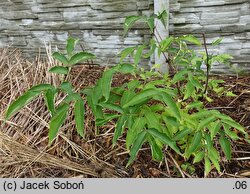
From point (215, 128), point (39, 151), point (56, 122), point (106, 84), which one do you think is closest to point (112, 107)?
point (106, 84)

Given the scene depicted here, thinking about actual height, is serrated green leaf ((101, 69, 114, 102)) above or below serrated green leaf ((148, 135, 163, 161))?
above

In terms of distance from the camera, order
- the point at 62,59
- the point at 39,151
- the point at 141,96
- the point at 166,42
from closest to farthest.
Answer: the point at 141,96 < the point at 62,59 < the point at 166,42 < the point at 39,151

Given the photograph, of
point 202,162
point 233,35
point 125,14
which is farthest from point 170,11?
point 202,162

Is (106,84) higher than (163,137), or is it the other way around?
(106,84)

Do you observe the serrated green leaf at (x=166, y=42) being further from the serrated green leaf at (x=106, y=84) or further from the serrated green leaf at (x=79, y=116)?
the serrated green leaf at (x=79, y=116)

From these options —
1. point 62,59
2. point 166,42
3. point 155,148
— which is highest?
point 166,42

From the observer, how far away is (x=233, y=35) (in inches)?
69.9

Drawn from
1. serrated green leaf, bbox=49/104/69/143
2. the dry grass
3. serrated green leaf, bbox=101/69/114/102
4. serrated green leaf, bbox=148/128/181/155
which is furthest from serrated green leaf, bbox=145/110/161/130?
the dry grass

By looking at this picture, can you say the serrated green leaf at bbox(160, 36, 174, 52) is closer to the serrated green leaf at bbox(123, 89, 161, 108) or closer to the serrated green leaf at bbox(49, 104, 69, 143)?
the serrated green leaf at bbox(123, 89, 161, 108)

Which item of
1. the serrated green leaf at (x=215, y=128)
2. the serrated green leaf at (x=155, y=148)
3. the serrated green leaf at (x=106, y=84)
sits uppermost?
the serrated green leaf at (x=106, y=84)

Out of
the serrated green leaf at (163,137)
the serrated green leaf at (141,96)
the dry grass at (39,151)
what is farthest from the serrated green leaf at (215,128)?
the dry grass at (39,151)

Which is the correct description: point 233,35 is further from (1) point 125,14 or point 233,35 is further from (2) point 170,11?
(1) point 125,14

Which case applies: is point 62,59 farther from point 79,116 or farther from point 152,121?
point 152,121

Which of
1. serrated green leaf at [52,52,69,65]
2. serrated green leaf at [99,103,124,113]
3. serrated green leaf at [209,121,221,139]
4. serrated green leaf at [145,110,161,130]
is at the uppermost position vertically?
serrated green leaf at [52,52,69,65]
